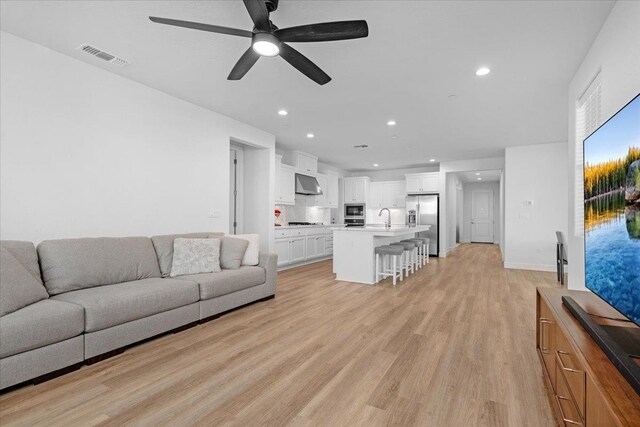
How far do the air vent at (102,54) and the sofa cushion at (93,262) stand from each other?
71.3 inches

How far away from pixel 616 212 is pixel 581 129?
101 inches

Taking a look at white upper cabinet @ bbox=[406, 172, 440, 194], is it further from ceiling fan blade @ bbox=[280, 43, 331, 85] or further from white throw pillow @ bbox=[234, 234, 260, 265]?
ceiling fan blade @ bbox=[280, 43, 331, 85]

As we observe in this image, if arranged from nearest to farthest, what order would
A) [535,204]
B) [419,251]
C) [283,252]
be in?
[283,252], [535,204], [419,251]

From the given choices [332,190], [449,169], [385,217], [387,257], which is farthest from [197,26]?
[385,217]

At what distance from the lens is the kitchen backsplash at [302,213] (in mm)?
7168

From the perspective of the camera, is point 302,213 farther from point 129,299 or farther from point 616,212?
point 616,212

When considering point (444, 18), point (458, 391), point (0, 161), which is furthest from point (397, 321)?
point (0, 161)

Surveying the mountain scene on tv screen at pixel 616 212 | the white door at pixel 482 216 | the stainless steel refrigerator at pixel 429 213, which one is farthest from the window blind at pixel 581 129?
the white door at pixel 482 216

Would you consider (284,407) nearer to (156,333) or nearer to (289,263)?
(156,333)

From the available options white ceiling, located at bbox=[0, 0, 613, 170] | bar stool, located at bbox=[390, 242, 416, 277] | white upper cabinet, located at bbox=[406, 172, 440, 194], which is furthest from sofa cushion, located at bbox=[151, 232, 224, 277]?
white upper cabinet, located at bbox=[406, 172, 440, 194]

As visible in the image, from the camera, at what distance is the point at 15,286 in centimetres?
212

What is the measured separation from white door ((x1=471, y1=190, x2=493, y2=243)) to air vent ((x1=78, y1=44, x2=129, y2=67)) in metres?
12.6

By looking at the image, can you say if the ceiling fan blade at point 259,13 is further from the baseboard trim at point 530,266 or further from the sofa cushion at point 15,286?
the baseboard trim at point 530,266

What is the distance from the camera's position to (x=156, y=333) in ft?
8.75
